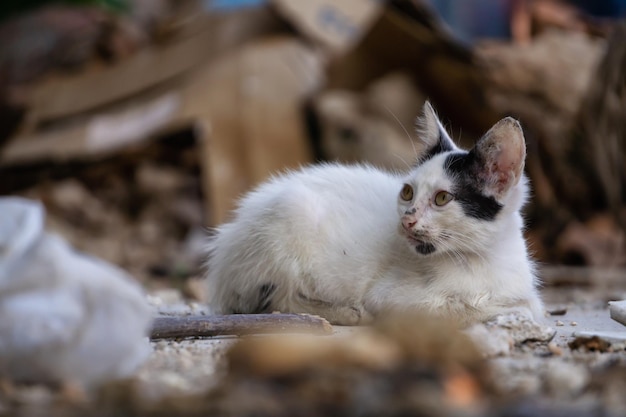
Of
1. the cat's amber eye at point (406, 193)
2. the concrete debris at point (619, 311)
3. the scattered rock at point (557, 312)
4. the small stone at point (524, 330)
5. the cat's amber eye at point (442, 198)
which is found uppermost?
the cat's amber eye at point (442, 198)

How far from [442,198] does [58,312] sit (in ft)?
6.03

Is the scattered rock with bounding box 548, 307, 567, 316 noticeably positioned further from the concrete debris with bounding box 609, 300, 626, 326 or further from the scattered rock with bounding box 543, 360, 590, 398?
the scattered rock with bounding box 543, 360, 590, 398

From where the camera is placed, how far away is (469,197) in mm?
3689

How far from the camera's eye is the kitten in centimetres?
367

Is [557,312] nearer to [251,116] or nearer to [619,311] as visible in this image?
[619,311]

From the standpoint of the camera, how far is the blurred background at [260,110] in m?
8.62

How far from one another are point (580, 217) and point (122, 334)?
7.39 metres

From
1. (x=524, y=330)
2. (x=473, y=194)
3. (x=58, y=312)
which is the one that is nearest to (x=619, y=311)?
(x=524, y=330)

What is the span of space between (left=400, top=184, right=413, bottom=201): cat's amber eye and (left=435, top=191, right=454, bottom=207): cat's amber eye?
12 cm

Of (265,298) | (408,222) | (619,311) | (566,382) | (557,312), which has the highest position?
(566,382)

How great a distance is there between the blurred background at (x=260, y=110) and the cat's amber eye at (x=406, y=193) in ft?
14.1

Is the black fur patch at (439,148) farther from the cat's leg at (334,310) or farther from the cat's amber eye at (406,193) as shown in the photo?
the cat's leg at (334,310)

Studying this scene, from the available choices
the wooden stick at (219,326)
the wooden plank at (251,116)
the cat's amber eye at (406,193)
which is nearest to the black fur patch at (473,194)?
the cat's amber eye at (406,193)

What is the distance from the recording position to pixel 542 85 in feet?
28.2
